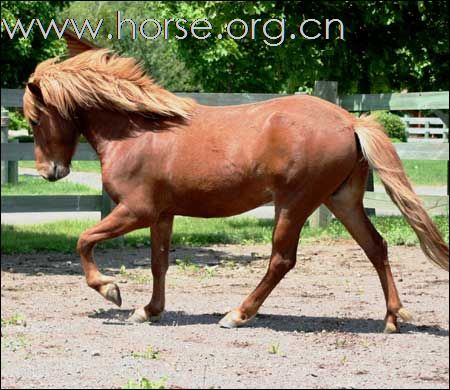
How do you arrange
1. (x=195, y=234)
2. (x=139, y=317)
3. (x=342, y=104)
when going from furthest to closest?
(x=342, y=104)
(x=195, y=234)
(x=139, y=317)

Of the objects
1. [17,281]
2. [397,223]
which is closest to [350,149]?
[17,281]

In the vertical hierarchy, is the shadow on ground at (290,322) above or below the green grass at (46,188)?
above

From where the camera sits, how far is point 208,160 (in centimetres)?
600

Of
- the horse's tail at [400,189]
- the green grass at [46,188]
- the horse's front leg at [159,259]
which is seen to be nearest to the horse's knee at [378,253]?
the horse's tail at [400,189]

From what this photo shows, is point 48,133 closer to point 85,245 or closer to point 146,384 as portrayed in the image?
point 85,245

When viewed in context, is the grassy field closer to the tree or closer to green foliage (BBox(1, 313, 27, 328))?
the tree

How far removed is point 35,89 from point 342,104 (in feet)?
19.4

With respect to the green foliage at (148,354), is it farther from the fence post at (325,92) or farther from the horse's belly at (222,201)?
the fence post at (325,92)

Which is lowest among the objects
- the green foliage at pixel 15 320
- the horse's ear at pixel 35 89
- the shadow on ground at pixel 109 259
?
the shadow on ground at pixel 109 259

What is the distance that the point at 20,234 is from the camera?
1081 cm

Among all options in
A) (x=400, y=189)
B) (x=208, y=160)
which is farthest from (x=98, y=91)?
(x=400, y=189)

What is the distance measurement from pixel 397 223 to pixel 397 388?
280 inches

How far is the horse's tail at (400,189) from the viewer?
5.76 m

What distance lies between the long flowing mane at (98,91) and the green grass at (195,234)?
3.73 m
